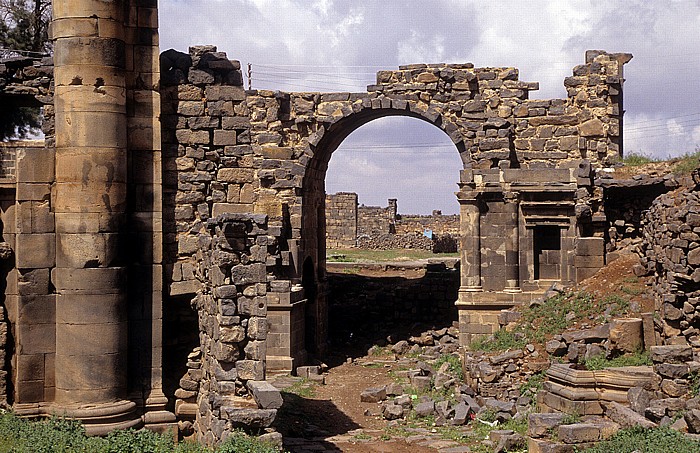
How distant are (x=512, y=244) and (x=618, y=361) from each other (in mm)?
6492

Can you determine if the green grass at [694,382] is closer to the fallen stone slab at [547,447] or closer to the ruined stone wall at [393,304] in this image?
the fallen stone slab at [547,447]

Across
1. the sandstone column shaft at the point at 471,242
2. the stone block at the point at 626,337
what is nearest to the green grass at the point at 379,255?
the sandstone column shaft at the point at 471,242

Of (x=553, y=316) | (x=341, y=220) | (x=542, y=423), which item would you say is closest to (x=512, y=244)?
(x=553, y=316)

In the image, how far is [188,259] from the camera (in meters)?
11.2

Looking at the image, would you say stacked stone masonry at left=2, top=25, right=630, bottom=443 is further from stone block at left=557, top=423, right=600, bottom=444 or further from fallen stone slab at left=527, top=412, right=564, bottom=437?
stone block at left=557, top=423, right=600, bottom=444

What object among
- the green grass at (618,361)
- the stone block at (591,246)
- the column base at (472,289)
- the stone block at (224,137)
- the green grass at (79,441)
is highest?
the stone block at (224,137)

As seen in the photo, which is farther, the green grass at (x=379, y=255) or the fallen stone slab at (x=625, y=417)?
the green grass at (x=379, y=255)

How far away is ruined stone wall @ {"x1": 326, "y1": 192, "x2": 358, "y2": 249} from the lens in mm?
44594

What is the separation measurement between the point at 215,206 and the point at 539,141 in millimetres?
11619

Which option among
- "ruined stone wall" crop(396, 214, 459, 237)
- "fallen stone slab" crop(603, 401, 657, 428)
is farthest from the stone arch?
"ruined stone wall" crop(396, 214, 459, 237)

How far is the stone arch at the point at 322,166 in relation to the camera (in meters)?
20.7

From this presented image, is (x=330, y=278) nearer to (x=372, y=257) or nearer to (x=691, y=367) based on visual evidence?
(x=372, y=257)

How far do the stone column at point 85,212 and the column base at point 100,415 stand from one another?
0.04ft

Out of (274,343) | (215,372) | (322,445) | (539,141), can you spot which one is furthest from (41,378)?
(539,141)
